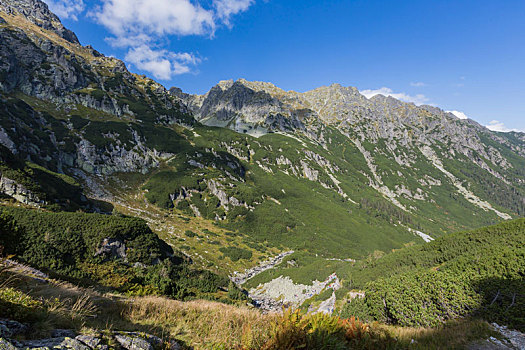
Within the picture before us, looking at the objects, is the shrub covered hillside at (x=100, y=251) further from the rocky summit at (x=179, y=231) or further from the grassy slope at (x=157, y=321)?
the grassy slope at (x=157, y=321)

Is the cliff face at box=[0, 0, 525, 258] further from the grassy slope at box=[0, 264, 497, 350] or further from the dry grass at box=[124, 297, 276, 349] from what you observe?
the dry grass at box=[124, 297, 276, 349]

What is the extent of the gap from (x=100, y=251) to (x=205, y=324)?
2046 cm

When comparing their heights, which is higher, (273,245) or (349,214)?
(349,214)

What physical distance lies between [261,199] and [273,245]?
26448 mm

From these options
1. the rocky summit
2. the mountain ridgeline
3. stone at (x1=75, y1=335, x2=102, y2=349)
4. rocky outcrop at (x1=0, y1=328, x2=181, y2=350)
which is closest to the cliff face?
the mountain ridgeline

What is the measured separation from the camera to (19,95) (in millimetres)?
94062

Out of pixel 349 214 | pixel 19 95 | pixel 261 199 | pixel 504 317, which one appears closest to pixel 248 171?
pixel 261 199

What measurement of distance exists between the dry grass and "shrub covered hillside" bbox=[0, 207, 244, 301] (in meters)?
5.63

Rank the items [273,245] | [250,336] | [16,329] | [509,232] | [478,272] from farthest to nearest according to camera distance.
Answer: [273,245], [509,232], [478,272], [250,336], [16,329]

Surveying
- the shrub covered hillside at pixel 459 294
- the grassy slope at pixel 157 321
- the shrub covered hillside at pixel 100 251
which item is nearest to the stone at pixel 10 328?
the grassy slope at pixel 157 321

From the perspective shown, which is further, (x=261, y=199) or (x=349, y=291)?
(x=261, y=199)

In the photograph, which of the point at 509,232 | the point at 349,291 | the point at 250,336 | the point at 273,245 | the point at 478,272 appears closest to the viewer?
the point at 250,336

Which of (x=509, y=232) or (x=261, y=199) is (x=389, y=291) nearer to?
(x=509, y=232)

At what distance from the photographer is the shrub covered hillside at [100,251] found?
13289mm
